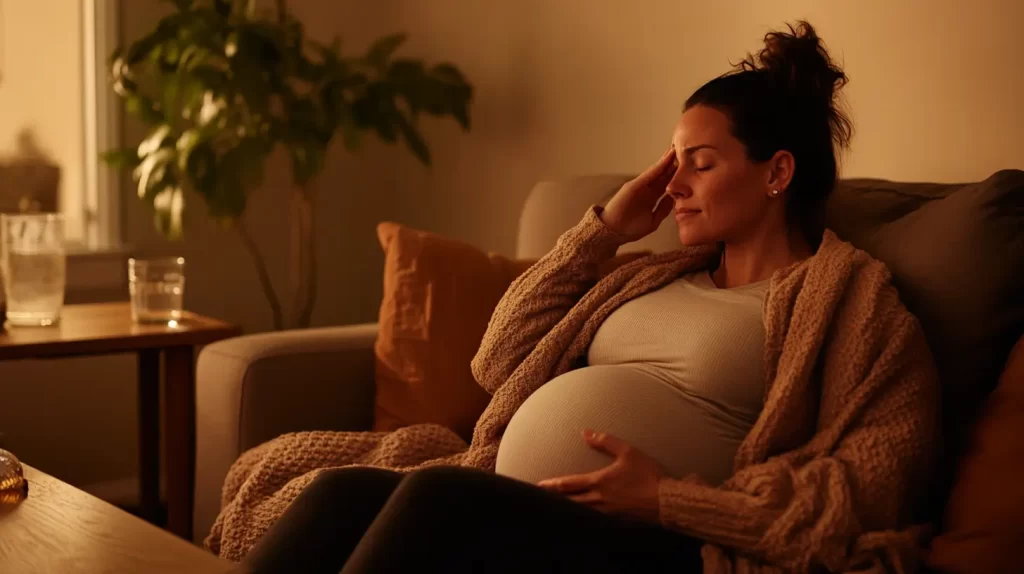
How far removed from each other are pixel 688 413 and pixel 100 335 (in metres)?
1.13

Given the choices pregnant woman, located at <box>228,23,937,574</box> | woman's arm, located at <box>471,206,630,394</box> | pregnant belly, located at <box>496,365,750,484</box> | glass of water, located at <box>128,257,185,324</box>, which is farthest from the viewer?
glass of water, located at <box>128,257,185,324</box>

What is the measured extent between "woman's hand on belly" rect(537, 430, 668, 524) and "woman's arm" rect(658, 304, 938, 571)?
0.03 m

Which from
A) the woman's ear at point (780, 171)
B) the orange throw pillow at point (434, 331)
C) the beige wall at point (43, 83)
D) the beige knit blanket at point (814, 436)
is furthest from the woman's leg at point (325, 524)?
the beige wall at point (43, 83)

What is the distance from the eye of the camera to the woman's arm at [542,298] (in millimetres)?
1832

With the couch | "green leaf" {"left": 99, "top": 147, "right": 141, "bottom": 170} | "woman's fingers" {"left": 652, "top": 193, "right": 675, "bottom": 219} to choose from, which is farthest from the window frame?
"woman's fingers" {"left": 652, "top": 193, "right": 675, "bottom": 219}

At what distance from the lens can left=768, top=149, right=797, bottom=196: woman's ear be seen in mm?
1708

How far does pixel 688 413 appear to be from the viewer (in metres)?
1.58

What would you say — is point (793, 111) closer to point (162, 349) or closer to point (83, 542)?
point (83, 542)

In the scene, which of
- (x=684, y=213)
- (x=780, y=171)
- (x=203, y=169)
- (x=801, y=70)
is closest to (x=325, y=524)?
(x=684, y=213)

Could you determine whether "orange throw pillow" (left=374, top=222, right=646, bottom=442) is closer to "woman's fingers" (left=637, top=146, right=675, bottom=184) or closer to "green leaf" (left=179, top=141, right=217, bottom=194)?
"woman's fingers" (left=637, top=146, right=675, bottom=184)

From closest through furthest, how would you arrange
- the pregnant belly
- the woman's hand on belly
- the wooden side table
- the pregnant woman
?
the pregnant woman
the woman's hand on belly
the pregnant belly
the wooden side table

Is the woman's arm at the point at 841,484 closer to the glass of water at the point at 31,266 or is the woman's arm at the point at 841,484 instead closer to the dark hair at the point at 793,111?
the dark hair at the point at 793,111

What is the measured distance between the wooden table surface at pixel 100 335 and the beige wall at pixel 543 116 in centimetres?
82

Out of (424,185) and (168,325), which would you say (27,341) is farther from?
(424,185)
